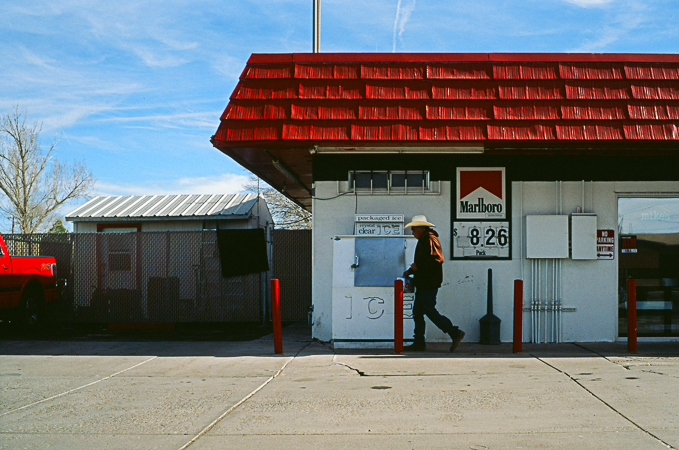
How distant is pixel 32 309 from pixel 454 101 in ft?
30.2

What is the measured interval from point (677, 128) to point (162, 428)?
7.92 meters

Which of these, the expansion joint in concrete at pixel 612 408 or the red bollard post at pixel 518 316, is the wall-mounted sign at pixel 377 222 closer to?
the red bollard post at pixel 518 316

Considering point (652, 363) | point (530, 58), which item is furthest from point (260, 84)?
point (652, 363)

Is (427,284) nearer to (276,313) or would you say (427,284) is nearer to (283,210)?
(276,313)

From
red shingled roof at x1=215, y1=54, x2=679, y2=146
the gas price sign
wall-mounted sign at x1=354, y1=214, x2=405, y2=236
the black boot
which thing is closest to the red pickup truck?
red shingled roof at x1=215, y1=54, x2=679, y2=146

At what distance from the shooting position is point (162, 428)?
5211mm

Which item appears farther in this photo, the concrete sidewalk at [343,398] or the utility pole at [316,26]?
the utility pole at [316,26]

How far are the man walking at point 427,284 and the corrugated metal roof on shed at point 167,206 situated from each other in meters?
6.17

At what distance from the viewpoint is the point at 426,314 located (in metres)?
8.72

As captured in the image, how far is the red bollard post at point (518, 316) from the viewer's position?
8.70m

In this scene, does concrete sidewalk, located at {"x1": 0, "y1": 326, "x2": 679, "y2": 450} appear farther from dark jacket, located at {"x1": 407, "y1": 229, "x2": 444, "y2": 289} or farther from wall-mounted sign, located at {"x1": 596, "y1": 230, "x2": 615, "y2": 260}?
wall-mounted sign, located at {"x1": 596, "y1": 230, "x2": 615, "y2": 260}

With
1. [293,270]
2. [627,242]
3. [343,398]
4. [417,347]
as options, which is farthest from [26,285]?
[627,242]

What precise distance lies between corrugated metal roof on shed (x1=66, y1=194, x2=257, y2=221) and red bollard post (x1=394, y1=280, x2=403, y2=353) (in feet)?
20.3

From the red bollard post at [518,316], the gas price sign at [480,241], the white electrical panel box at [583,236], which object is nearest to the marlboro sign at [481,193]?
the gas price sign at [480,241]
